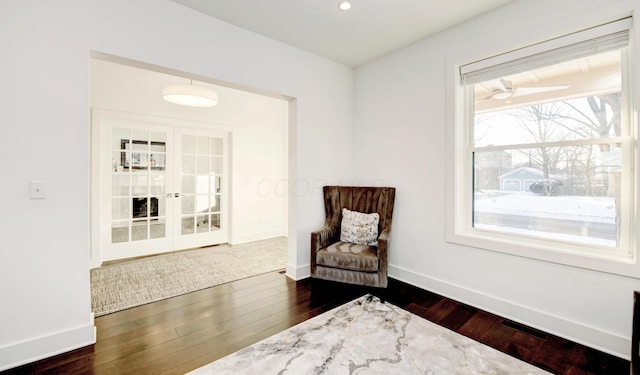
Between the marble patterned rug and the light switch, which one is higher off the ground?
the light switch

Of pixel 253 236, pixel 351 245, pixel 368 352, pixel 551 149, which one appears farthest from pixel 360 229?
pixel 253 236

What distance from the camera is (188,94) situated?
2.99 meters

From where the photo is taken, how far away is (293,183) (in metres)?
3.27

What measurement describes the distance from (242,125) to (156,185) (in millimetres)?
1771

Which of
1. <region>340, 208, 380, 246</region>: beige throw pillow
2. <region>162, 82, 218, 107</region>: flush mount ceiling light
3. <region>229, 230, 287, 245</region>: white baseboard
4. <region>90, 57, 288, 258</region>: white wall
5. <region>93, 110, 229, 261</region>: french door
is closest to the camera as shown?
<region>162, 82, 218, 107</region>: flush mount ceiling light

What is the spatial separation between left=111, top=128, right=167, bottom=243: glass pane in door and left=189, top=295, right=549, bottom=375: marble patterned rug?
3.29 meters

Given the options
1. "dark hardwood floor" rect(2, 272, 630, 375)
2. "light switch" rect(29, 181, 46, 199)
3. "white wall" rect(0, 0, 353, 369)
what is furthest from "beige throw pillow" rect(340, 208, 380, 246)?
"light switch" rect(29, 181, 46, 199)

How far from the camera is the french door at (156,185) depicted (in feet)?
12.9

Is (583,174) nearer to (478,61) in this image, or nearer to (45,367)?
(478,61)

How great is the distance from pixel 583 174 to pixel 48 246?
3.96 metres

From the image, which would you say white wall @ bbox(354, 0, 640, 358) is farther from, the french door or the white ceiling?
the french door

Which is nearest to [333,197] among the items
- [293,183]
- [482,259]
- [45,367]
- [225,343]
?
[293,183]

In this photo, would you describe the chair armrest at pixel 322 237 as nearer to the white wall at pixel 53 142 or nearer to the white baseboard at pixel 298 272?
the white baseboard at pixel 298 272

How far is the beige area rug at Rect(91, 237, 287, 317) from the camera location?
270 centimetres
